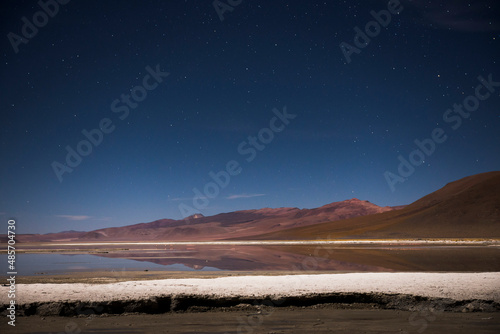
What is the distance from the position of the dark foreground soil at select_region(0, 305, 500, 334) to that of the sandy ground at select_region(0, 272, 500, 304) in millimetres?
762

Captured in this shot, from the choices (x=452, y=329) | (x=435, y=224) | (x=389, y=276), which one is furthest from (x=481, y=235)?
(x=452, y=329)

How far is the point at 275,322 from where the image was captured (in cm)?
649

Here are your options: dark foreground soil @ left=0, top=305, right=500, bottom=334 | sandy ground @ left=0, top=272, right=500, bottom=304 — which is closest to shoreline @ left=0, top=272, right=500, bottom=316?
sandy ground @ left=0, top=272, right=500, bottom=304

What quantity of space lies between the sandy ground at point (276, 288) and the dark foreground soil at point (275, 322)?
762 mm

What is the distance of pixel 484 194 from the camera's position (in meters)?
83.0

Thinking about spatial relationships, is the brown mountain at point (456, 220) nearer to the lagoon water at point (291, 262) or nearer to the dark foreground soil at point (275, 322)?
the lagoon water at point (291, 262)

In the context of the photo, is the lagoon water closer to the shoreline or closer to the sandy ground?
the sandy ground

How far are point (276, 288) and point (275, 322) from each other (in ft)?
7.28

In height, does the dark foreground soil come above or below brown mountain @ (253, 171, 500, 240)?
above

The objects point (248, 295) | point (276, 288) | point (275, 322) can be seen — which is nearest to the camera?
point (275, 322)

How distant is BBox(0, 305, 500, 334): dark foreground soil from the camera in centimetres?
604

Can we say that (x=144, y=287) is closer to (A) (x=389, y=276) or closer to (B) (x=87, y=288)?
(B) (x=87, y=288)

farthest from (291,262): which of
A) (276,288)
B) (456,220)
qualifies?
(456,220)

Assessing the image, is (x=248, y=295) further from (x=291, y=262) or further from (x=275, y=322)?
(x=291, y=262)
